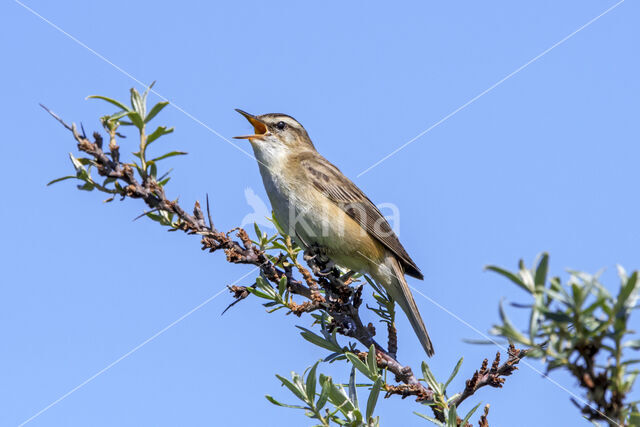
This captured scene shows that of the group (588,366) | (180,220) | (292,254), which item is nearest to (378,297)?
(292,254)

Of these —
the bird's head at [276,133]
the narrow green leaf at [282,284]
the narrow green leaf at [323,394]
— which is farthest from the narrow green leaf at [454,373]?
the bird's head at [276,133]

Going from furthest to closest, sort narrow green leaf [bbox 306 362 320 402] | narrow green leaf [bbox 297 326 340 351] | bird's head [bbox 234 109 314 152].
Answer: bird's head [bbox 234 109 314 152], narrow green leaf [bbox 297 326 340 351], narrow green leaf [bbox 306 362 320 402]

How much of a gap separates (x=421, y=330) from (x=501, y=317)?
454 cm

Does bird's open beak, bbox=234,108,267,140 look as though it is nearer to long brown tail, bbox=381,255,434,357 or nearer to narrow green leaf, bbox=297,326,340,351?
long brown tail, bbox=381,255,434,357

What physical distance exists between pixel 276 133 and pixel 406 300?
2282mm

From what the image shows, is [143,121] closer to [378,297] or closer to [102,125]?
[102,125]

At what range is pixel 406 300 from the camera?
6.40 m

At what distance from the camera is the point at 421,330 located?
19.9 ft

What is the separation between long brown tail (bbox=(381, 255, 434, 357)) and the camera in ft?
19.6

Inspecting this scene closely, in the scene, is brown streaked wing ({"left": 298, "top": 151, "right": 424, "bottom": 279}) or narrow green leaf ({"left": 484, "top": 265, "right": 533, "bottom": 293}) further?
brown streaked wing ({"left": 298, "top": 151, "right": 424, "bottom": 279})

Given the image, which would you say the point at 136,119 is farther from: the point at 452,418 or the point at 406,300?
the point at 406,300

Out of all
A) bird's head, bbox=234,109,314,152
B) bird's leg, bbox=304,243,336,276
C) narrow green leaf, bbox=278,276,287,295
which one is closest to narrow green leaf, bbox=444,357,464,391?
narrow green leaf, bbox=278,276,287,295

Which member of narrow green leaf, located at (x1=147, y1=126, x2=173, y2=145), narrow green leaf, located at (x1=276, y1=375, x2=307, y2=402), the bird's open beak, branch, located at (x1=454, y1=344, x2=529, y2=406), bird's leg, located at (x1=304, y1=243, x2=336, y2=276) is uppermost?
the bird's open beak

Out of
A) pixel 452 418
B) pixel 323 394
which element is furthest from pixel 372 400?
pixel 452 418
